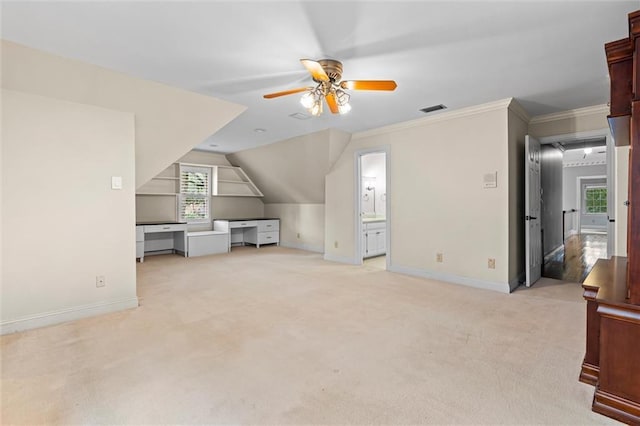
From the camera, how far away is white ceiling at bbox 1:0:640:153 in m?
1.97

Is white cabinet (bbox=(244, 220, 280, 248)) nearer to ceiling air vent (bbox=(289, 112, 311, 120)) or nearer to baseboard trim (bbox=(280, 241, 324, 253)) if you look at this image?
baseboard trim (bbox=(280, 241, 324, 253))

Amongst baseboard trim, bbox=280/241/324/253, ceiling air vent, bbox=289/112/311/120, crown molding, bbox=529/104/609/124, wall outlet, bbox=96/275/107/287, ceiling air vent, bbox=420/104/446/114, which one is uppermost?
ceiling air vent, bbox=289/112/311/120

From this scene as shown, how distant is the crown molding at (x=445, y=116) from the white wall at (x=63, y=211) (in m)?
3.53

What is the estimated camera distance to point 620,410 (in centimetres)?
161

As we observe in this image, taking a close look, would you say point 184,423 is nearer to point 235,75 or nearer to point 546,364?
point 546,364

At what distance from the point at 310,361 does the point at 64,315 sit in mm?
2442

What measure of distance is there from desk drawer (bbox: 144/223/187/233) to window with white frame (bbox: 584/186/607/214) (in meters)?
13.4

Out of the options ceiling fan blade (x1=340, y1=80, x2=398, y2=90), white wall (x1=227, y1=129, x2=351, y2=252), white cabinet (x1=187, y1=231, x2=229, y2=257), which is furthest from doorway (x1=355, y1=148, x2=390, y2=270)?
white cabinet (x1=187, y1=231, x2=229, y2=257)

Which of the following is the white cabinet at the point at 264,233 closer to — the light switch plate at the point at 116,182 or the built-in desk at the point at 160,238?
the built-in desk at the point at 160,238

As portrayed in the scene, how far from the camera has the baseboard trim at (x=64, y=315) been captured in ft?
8.79

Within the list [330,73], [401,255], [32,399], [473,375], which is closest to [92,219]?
[32,399]

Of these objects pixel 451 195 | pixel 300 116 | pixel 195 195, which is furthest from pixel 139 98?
pixel 195 195

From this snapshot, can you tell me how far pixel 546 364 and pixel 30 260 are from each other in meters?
4.22

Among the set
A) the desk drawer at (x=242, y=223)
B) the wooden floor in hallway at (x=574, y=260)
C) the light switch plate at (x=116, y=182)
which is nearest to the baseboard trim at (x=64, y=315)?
the light switch plate at (x=116, y=182)
